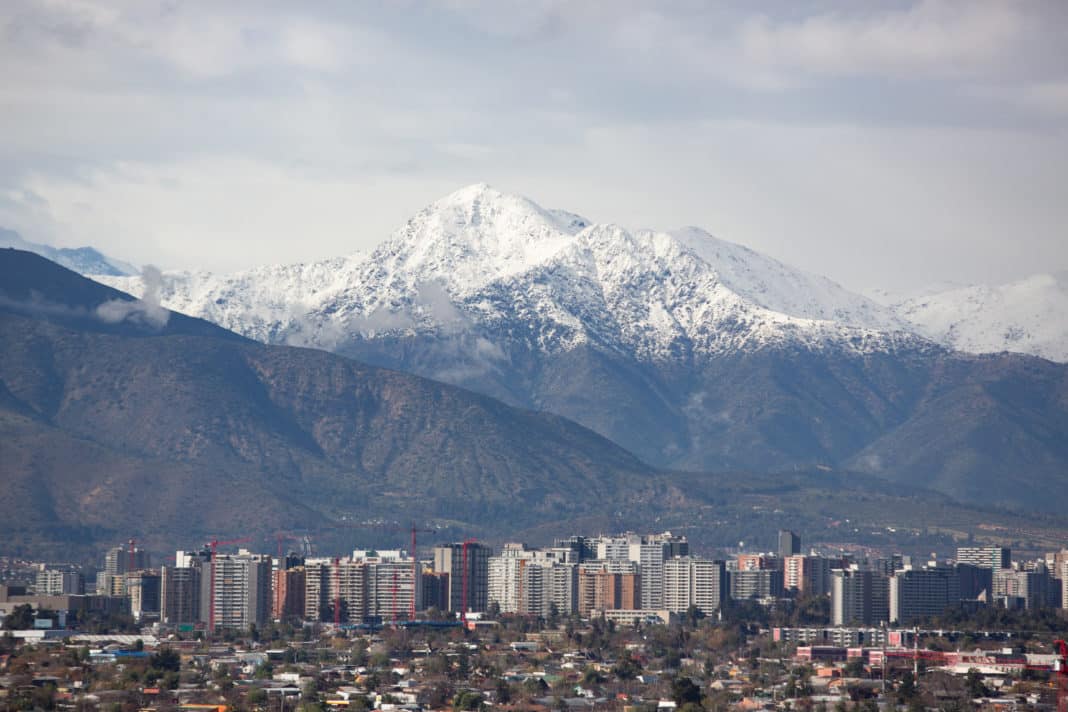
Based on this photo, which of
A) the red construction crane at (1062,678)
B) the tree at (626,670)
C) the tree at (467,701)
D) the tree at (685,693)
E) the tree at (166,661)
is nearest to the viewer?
the red construction crane at (1062,678)

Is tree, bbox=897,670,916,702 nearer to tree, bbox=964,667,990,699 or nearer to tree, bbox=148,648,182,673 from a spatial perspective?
tree, bbox=964,667,990,699

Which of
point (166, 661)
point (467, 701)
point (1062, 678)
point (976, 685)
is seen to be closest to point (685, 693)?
point (467, 701)

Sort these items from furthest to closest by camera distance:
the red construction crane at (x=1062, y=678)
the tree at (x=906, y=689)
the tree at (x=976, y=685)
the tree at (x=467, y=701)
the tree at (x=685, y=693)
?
1. the tree at (x=976, y=685)
2. the tree at (x=906, y=689)
3. the tree at (x=685, y=693)
4. the tree at (x=467, y=701)
5. the red construction crane at (x=1062, y=678)

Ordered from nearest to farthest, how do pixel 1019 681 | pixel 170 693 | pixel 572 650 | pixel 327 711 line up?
pixel 327 711, pixel 170 693, pixel 1019 681, pixel 572 650

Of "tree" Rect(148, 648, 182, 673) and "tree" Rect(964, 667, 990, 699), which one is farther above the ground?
"tree" Rect(148, 648, 182, 673)

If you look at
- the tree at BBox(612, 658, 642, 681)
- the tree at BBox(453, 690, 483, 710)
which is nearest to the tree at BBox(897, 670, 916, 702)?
the tree at BBox(612, 658, 642, 681)

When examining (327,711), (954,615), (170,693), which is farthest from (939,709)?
(954,615)

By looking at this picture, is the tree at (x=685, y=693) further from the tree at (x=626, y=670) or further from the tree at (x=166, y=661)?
the tree at (x=166, y=661)

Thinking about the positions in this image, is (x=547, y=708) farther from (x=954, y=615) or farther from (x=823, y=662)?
(x=954, y=615)

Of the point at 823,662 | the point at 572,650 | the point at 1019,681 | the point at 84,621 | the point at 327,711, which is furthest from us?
the point at 84,621

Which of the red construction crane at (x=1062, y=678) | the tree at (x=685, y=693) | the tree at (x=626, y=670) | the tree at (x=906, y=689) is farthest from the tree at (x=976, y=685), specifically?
the tree at (x=626, y=670)

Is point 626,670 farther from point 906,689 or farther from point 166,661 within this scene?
point 166,661
